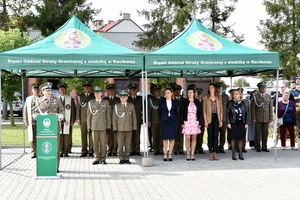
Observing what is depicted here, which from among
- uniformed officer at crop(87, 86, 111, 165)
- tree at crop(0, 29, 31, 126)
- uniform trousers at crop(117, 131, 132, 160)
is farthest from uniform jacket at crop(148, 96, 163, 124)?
tree at crop(0, 29, 31, 126)

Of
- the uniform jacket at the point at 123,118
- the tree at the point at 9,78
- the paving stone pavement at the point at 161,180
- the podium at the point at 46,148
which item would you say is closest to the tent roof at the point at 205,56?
the uniform jacket at the point at 123,118

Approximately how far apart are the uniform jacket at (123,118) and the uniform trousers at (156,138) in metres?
1.64

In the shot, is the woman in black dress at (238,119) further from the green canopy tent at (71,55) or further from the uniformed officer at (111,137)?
the uniformed officer at (111,137)

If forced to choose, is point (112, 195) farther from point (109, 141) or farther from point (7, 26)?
point (7, 26)

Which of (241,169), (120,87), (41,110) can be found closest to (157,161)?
(241,169)

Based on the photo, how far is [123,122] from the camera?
38.1ft

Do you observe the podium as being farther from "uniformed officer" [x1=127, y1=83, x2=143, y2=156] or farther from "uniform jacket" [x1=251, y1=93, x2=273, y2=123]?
"uniform jacket" [x1=251, y1=93, x2=273, y2=123]

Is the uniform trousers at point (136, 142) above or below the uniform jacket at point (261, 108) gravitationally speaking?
below

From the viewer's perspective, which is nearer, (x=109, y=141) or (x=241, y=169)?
(x=241, y=169)

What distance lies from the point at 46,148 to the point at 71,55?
2394 mm

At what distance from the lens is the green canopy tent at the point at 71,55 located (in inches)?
416

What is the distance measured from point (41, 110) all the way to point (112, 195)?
11.3 feet

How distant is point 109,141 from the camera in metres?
13.2

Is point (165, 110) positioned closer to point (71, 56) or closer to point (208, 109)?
point (208, 109)
